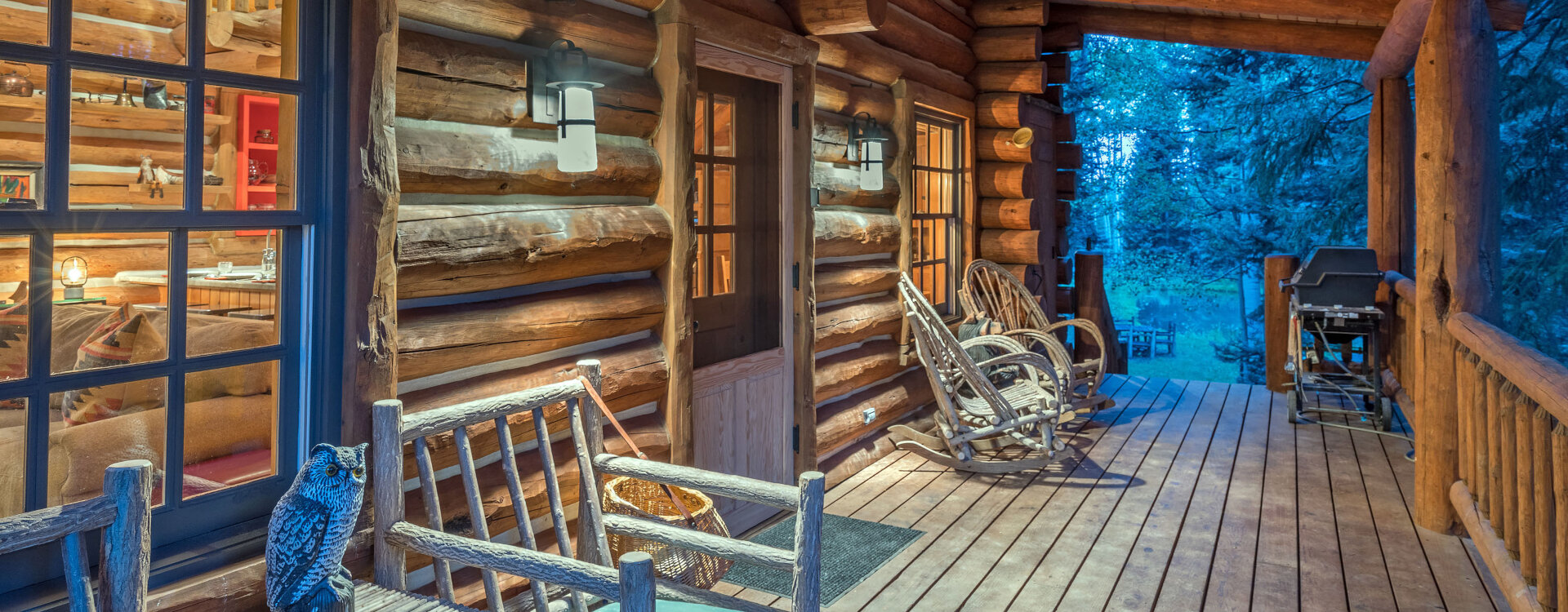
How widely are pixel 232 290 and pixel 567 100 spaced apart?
1.09 meters

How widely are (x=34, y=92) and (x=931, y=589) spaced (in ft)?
9.29

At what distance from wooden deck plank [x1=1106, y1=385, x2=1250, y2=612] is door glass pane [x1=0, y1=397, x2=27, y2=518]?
2947 millimetres

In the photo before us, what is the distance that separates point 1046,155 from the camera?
7758mm

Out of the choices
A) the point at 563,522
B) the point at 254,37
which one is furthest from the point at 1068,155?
the point at 254,37

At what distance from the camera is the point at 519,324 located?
2857mm

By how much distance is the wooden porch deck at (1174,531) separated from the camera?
333cm

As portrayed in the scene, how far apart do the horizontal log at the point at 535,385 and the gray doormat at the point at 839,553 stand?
2.39 ft

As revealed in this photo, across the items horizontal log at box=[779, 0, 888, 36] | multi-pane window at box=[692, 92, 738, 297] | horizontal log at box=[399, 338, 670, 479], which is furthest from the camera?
horizontal log at box=[779, 0, 888, 36]

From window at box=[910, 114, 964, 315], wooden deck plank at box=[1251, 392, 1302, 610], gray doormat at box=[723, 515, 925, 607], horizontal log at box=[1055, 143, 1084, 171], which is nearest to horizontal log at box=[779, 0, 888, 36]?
window at box=[910, 114, 964, 315]

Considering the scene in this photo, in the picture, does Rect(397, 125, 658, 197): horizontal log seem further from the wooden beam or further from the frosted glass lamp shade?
the wooden beam

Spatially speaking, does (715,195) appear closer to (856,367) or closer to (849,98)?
(849,98)

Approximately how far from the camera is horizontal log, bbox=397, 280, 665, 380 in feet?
8.41

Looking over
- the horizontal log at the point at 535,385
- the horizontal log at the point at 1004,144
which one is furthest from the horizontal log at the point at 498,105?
the horizontal log at the point at 1004,144

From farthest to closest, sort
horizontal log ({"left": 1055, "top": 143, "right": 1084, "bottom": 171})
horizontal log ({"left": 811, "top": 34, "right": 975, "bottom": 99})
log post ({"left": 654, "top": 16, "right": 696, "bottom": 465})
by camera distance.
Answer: horizontal log ({"left": 1055, "top": 143, "right": 1084, "bottom": 171}), horizontal log ({"left": 811, "top": 34, "right": 975, "bottom": 99}), log post ({"left": 654, "top": 16, "right": 696, "bottom": 465})
